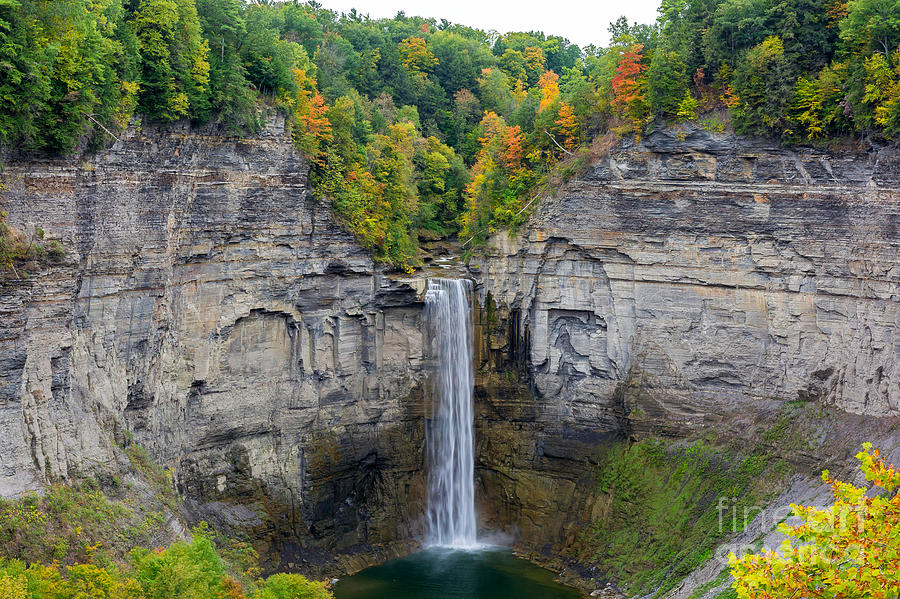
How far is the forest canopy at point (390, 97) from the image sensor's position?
1123 inches

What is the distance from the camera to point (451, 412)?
4356 centimetres

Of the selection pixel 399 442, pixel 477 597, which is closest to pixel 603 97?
pixel 399 442

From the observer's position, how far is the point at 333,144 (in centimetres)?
4144

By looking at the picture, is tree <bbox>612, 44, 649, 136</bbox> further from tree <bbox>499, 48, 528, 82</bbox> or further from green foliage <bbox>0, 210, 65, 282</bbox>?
tree <bbox>499, 48, 528, 82</bbox>

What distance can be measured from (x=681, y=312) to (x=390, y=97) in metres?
24.4

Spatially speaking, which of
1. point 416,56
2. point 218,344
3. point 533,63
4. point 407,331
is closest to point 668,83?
point 407,331

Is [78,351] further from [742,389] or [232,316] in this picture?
[742,389]

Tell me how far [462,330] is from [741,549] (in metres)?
16.6

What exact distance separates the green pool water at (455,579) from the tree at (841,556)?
24.3 m

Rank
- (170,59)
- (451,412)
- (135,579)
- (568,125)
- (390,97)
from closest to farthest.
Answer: (135,579) → (170,59) → (568,125) → (451,412) → (390,97)

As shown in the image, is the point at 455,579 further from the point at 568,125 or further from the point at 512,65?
the point at 512,65

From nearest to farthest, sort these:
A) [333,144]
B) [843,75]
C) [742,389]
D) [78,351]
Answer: [78,351] < [843,75] < [742,389] < [333,144]

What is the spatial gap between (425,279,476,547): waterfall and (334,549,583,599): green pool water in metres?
2.63

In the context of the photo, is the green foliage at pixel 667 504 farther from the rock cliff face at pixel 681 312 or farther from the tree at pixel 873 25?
the tree at pixel 873 25
